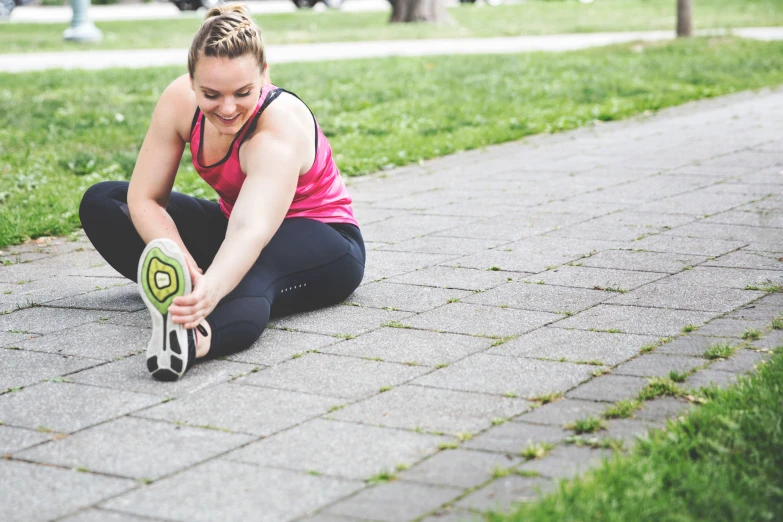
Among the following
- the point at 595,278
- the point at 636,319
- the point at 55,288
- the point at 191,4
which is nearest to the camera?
the point at 636,319

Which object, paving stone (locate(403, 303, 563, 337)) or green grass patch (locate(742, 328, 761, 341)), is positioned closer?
green grass patch (locate(742, 328, 761, 341))

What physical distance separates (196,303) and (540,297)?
4.92 ft

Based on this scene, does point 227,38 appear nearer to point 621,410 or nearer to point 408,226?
point 621,410

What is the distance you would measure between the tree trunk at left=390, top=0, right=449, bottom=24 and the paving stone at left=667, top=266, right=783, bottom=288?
1962cm

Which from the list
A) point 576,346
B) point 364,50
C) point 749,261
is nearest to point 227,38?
point 576,346

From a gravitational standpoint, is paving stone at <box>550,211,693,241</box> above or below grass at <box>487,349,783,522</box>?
below

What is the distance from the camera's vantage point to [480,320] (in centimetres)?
399

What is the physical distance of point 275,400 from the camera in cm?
319

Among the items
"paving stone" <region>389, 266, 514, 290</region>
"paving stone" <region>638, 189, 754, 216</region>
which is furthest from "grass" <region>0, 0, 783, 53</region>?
"paving stone" <region>389, 266, 514, 290</region>

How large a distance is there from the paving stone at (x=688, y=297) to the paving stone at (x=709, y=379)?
2.58 feet

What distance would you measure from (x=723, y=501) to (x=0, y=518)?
1628 millimetres

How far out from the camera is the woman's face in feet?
11.6

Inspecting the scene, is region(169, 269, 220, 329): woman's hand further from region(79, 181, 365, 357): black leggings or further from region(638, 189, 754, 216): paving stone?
region(638, 189, 754, 216): paving stone

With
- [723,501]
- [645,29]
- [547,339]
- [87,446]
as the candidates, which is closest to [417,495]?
[723,501]
